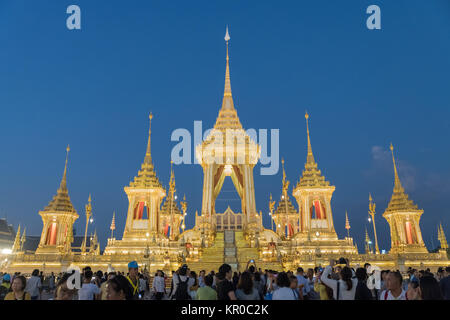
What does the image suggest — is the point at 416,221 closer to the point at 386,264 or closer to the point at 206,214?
the point at 386,264

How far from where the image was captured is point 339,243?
35.9m

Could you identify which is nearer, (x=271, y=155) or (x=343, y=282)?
(x=343, y=282)

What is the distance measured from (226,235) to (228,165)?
12012 millimetres

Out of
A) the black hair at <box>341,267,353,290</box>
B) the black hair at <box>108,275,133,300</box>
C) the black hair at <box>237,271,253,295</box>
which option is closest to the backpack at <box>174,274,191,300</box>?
the black hair at <box>237,271,253,295</box>

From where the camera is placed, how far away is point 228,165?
4647 cm

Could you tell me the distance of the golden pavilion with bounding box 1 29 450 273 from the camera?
95.6ft

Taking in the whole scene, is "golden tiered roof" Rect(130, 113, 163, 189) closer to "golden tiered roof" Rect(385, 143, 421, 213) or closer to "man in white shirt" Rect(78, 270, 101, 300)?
"golden tiered roof" Rect(385, 143, 421, 213)

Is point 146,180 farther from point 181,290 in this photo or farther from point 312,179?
point 181,290

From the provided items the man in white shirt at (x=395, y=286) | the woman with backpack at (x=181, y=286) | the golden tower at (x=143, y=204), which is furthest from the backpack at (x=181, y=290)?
the golden tower at (x=143, y=204)

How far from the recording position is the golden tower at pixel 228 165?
137 ft

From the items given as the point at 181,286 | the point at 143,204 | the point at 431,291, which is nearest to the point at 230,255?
the point at 143,204

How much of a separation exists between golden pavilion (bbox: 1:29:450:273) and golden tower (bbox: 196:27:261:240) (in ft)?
0.44
